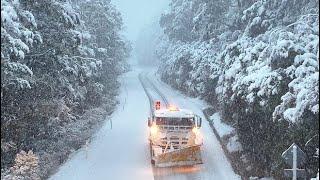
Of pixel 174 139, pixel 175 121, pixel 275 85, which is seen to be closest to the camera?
pixel 275 85

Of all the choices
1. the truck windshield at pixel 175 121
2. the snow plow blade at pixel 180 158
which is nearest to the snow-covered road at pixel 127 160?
the snow plow blade at pixel 180 158

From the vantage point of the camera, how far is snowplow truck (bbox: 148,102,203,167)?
2191 centimetres

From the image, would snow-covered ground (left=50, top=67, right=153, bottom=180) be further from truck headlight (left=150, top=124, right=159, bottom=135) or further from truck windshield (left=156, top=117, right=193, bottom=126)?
truck windshield (left=156, top=117, right=193, bottom=126)

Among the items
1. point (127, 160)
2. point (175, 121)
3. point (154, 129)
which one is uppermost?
point (175, 121)

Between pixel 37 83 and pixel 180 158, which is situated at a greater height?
pixel 37 83

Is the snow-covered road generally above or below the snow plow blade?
below

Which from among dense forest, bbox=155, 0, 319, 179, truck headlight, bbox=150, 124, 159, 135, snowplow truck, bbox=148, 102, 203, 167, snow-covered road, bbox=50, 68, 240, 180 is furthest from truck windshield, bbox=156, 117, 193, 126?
dense forest, bbox=155, 0, 319, 179

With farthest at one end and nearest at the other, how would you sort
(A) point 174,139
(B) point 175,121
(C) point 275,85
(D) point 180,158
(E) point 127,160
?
1. (E) point 127,160
2. (B) point 175,121
3. (A) point 174,139
4. (D) point 180,158
5. (C) point 275,85

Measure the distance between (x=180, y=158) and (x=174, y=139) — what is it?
1.47 m

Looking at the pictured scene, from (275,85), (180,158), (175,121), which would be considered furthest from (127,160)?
(275,85)

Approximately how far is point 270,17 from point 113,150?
10904mm

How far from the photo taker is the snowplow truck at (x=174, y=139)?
71.9 feet

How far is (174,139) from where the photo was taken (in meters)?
23.3

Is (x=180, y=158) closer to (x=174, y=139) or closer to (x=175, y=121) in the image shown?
(x=174, y=139)
